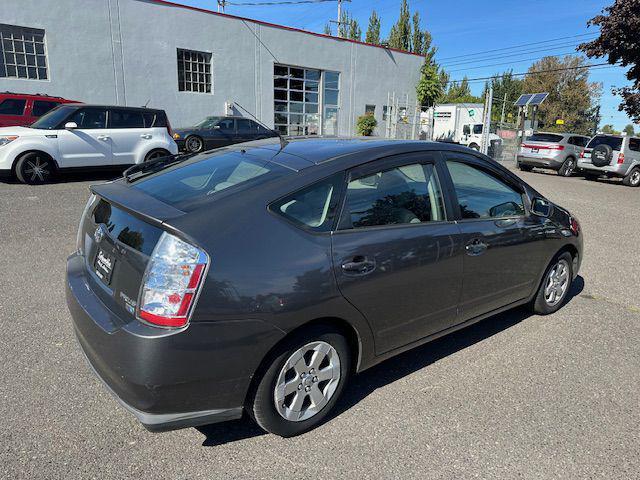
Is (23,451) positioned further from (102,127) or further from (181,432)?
(102,127)

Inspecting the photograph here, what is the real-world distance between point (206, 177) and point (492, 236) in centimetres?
206

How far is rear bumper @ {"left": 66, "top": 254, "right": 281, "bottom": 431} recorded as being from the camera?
2113mm

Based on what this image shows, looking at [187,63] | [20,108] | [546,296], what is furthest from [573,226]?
[187,63]

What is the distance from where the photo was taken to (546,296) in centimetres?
429

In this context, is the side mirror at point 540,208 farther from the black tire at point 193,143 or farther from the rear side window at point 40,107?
the black tire at point 193,143

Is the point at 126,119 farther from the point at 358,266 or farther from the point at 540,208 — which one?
the point at 358,266

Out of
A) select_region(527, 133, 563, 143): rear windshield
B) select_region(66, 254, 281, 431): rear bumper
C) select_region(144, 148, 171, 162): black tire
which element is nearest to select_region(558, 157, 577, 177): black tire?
select_region(527, 133, 563, 143): rear windshield

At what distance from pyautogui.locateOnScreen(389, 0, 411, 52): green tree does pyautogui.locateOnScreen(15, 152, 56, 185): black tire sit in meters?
47.7

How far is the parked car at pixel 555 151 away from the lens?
59.4ft

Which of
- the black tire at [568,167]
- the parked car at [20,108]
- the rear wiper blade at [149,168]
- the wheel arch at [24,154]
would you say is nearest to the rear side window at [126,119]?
the wheel arch at [24,154]

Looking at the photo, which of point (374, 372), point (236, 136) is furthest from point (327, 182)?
point (236, 136)

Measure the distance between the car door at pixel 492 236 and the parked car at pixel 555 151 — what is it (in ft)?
53.2

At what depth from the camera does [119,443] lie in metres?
2.48

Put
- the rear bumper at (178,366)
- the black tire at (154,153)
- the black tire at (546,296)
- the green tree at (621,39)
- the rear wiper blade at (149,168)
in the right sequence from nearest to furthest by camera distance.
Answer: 1. the rear bumper at (178,366)
2. the rear wiper blade at (149,168)
3. the black tire at (546,296)
4. the black tire at (154,153)
5. the green tree at (621,39)
